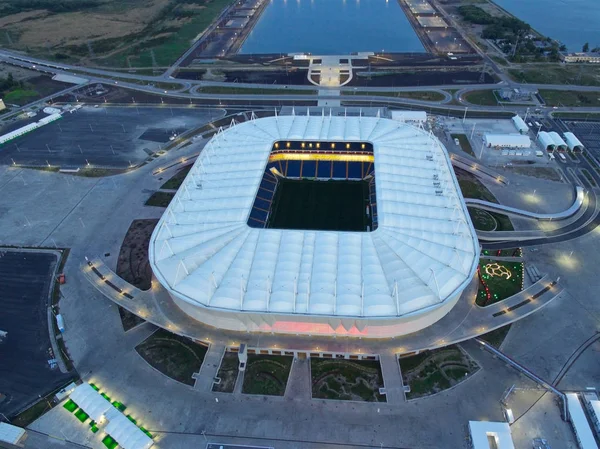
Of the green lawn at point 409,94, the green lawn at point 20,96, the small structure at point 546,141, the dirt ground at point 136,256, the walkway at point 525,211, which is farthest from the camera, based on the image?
the green lawn at point 20,96

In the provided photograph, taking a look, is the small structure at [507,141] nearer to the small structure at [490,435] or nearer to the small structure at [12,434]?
the small structure at [490,435]

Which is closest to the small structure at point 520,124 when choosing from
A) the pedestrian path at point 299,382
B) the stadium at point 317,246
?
the stadium at point 317,246

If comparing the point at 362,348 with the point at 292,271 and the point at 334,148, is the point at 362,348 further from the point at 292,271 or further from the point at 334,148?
the point at 334,148

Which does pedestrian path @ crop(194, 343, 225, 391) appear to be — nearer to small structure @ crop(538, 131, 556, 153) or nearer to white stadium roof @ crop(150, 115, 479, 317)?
white stadium roof @ crop(150, 115, 479, 317)

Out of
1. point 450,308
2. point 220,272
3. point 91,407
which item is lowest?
point 91,407

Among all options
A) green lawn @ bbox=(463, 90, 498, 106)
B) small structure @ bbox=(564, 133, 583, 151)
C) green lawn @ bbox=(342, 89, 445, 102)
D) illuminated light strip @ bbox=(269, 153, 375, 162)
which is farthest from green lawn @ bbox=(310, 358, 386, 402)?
green lawn @ bbox=(463, 90, 498, 106)

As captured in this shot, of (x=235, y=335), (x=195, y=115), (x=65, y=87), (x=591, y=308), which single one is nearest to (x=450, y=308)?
(x=591, y=308)

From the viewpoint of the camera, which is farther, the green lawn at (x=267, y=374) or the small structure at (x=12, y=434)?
the green lawn at (x=267, y=374)
